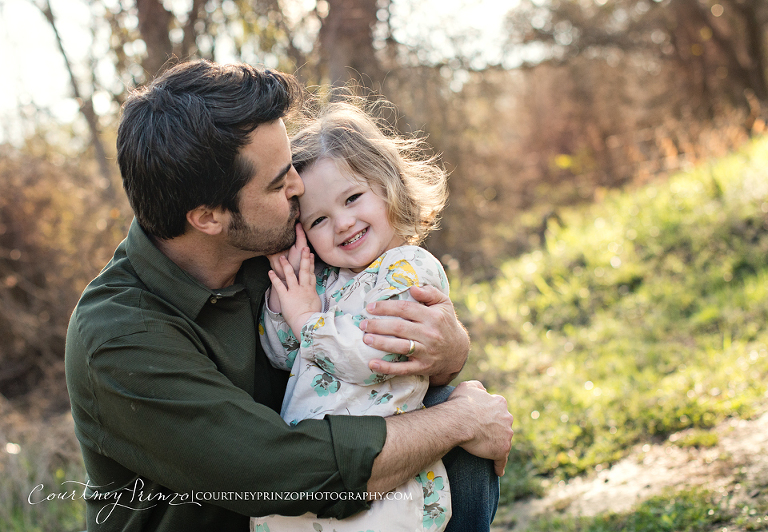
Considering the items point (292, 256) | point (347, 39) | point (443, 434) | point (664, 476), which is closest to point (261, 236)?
point (292, 256)

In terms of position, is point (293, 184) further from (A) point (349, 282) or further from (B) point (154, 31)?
(B) point (154, 31)

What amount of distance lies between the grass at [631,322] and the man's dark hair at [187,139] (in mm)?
2597

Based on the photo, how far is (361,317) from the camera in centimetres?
210

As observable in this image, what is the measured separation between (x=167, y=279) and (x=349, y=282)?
0.64 metres

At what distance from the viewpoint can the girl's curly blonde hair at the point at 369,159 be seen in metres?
2.44

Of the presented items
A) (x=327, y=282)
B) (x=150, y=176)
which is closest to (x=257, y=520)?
(x=327, y=282)

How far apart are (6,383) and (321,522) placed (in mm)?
6428

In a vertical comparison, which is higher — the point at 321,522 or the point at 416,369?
the point at 416,369

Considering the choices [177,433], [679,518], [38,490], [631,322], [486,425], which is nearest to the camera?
[177,433]

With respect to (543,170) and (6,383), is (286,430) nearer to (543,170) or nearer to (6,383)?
(6,383)

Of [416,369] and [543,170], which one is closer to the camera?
[416,369]

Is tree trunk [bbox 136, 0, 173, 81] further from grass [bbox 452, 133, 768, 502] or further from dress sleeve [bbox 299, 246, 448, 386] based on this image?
grass [bbox 452, 133, 768, 502]

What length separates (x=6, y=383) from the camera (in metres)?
6.91

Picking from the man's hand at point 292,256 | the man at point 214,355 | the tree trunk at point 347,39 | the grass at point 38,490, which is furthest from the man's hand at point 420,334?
the tree trunk at point 347,39
